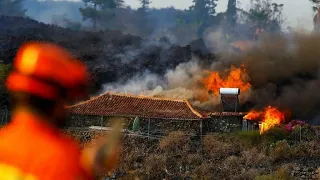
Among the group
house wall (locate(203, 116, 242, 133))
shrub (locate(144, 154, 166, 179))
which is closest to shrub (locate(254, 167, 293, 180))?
shrub (locate(144, 154, 166, 179))

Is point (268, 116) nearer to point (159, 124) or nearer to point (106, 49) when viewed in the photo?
point (159, 124)

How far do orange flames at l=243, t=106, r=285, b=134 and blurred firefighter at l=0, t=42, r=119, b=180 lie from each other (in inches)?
1120

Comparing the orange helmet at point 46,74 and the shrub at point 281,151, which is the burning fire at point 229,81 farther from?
the orange helmet at point 46,74

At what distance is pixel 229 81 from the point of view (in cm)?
4022

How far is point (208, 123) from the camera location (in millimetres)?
30562

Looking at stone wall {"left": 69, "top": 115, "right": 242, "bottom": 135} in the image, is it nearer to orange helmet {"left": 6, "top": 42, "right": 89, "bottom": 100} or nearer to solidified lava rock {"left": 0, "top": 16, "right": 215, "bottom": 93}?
solidified lava rock {"left": 0, "top": 16, "right": 215, "bottom": 93}

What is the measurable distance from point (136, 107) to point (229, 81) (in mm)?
10927

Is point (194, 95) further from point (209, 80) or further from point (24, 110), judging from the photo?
point (24, 110)

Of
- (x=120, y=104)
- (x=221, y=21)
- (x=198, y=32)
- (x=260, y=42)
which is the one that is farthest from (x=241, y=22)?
(x=120, y=104)

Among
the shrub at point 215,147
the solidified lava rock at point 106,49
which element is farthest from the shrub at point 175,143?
the solidified lava rock at point 106,49

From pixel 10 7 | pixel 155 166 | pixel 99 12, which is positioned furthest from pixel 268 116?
pixel 10 7

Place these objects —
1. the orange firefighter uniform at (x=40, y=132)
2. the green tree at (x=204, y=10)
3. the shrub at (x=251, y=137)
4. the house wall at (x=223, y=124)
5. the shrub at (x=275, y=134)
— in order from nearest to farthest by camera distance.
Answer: the orange firefighter uniform at (x=40, y=132) < the shrub at (x=251, y=137) < the shrub at (x=275, y=134) < the house wall at (x=223, y=124) < the green tree at (x=204, y=10)

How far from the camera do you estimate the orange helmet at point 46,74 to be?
2.18 meters

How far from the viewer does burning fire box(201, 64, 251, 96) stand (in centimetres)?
3969
